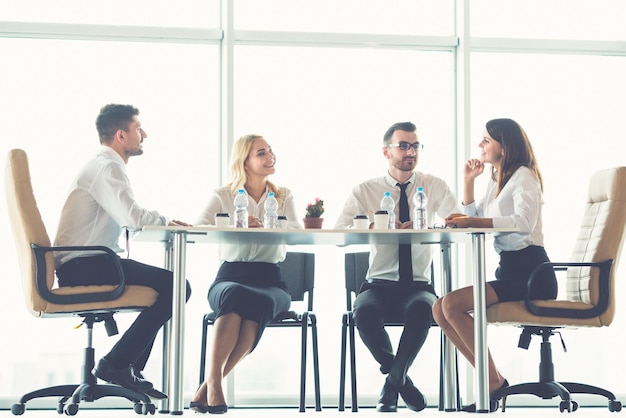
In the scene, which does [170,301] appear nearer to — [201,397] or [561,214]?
[201,397]

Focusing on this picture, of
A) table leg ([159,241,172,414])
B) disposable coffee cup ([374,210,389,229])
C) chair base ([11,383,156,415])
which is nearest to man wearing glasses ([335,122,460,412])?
disposable coffee cup ([374,210,389,229])

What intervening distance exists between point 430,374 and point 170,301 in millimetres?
2052

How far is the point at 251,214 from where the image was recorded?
4613 millimetres

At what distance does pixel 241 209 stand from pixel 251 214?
0.36 metres

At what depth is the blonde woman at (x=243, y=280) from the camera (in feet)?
12.8

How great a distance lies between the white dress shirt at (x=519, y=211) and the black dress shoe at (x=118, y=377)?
5.76 feet

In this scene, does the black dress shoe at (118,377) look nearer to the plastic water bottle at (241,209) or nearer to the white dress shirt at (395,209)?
the plastic water bottle at (241,209)

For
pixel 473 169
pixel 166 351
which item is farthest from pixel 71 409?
pixel 473 169

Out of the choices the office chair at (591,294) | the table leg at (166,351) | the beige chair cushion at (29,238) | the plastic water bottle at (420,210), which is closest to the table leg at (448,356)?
the plastic water bottle at (420,210)

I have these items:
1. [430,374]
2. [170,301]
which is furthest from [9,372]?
[430,374]

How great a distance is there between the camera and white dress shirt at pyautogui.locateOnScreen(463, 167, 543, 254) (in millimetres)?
4016

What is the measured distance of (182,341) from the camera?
3.66m

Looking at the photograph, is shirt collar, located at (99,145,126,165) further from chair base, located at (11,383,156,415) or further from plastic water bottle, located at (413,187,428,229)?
plastic water bottle, located at (413,187,428,229)

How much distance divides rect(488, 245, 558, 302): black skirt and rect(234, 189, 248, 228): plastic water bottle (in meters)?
1.20
